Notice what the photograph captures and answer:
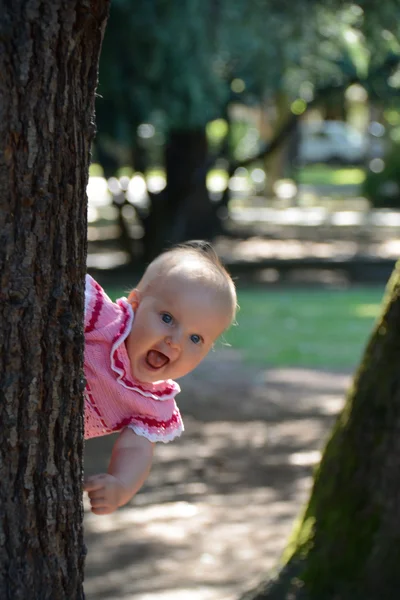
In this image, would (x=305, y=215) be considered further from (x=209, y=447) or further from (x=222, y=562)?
(x=222, y=562)

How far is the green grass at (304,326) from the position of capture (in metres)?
13.2

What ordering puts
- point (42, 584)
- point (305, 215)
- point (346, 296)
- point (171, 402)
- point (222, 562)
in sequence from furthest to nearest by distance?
point (305, 215) → point (346, 296) → point (222, 562) → point (171, 402) → point (42, 584)

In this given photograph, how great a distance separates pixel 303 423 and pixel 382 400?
529 cm

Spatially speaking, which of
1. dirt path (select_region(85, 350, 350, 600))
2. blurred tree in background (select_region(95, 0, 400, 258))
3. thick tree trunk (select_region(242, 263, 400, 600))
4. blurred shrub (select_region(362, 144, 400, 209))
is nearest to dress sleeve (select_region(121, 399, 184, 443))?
thick tree trunk (select_region(242, 263, 400, 600))

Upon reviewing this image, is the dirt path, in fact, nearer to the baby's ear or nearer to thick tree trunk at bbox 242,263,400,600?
thick tree trunk at bbox 242,263,400,600

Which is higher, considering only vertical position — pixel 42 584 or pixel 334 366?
pixel 42 584

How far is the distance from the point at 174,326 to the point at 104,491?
43cm

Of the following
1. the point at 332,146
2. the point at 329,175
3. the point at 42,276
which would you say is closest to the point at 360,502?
the point at 42,276

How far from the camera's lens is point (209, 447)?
29.9 feet

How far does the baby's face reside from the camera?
Result: 285cm

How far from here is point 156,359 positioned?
9.45 feet

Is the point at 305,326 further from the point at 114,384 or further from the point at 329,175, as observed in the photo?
the point at 329,175

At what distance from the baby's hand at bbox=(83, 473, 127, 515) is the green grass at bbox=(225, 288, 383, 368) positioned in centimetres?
993

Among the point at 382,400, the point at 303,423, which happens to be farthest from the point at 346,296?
the point at 382,400
